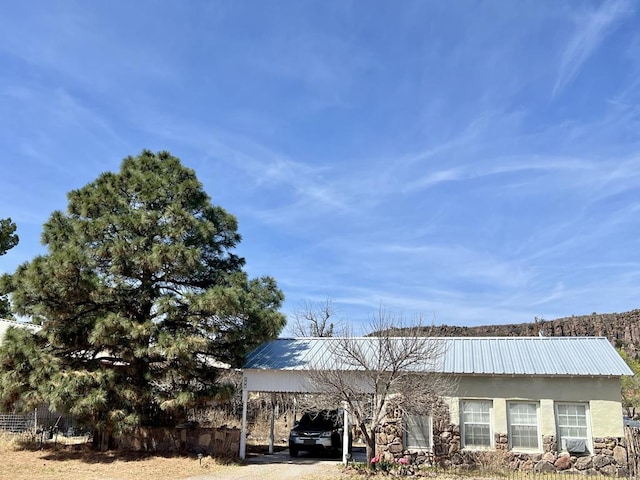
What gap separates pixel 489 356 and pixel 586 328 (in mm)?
55254

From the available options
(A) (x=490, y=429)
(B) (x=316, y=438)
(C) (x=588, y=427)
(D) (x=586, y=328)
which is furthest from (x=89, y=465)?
(D) (x=586, y=328)

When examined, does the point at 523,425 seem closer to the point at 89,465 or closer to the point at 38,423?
the point at 89,465

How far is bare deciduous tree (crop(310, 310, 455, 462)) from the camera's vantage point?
15.4 m

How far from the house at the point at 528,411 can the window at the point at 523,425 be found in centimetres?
3

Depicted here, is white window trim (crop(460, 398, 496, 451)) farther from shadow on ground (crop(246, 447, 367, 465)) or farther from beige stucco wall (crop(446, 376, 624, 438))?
shadow on ground (crop(246, 447, 367, 465))

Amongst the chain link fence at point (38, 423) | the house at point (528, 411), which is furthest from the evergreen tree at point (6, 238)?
the house at point (528, 411)

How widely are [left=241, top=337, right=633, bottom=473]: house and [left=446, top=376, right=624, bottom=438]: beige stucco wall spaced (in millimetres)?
27

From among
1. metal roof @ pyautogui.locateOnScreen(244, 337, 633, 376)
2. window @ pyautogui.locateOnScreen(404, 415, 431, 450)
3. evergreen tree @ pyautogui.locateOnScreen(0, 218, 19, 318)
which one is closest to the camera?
metal roof @ pyautogui.locateOnScreen(244, 337, 633, 376)

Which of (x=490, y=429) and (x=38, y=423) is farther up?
(x=490, y=429)

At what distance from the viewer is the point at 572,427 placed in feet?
54.7

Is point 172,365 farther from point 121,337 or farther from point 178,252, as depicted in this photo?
point 178,252

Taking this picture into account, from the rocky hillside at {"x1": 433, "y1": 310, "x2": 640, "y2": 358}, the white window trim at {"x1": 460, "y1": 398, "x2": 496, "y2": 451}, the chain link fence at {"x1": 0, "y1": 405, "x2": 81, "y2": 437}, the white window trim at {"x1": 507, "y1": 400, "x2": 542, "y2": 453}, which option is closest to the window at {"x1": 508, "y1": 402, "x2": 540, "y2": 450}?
the white window trim at {"x1": 507, "y1": 400, "x2": 542, "y2": 453}

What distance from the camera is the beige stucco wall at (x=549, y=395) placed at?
1639cm

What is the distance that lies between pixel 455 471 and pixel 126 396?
1038 cm
